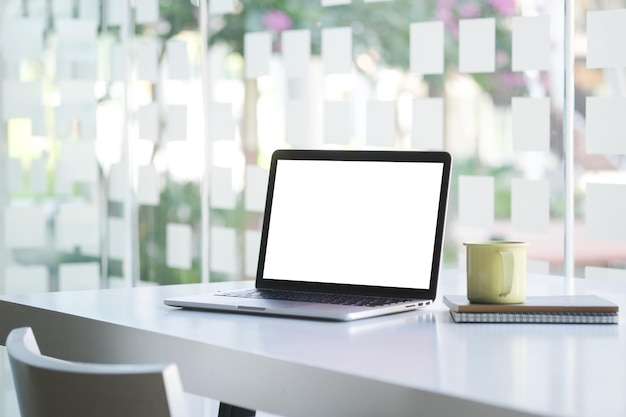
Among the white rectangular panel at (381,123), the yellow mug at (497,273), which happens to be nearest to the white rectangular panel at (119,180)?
the white rectangular panel at (381,123)

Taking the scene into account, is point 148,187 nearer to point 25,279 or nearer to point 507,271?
point 25,279

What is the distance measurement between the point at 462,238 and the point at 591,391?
2.31m

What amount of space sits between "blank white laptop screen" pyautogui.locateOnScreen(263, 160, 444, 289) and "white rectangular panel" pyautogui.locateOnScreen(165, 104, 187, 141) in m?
2.54

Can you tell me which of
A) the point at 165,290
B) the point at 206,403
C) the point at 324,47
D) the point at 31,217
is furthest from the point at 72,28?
the point at 165,290

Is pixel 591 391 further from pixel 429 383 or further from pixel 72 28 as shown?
pixel 72 28

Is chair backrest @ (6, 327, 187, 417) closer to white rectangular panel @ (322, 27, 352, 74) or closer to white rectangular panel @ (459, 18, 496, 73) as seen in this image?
white rectangular panel @ (459, 18, 496, 73)

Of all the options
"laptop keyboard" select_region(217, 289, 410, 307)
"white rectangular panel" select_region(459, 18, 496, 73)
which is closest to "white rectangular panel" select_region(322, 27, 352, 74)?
"white rectangular panel" select_region(459, 18, 496, 73)

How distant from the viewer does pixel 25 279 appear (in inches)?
167

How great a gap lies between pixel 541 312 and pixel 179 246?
3073 mm

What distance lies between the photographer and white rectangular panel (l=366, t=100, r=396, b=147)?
3.39 m

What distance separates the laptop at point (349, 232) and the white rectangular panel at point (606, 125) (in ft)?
4.46

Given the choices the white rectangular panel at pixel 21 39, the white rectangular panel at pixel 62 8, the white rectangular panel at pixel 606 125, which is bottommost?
the white rectangular panel at pixel 606 125

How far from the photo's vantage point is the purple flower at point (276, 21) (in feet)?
12.5

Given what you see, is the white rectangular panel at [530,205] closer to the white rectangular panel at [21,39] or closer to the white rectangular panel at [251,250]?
the white rectangular panel at [251,250]
